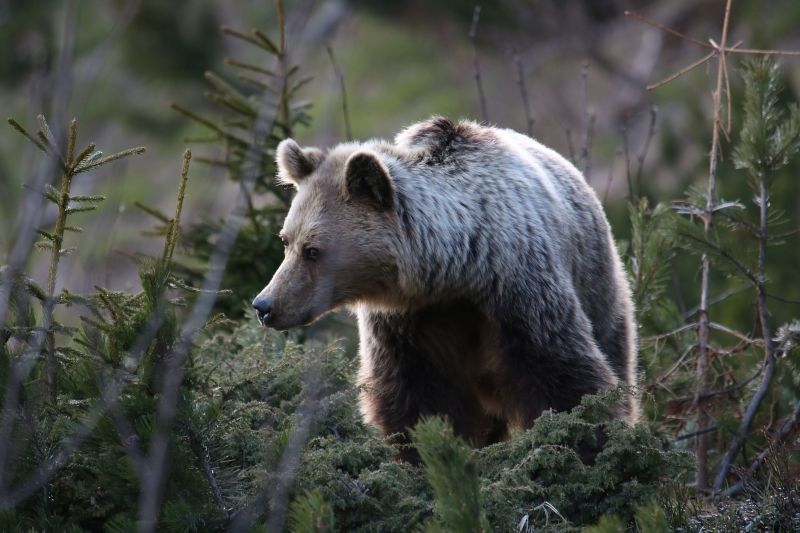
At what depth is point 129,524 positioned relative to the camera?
10.1 feet

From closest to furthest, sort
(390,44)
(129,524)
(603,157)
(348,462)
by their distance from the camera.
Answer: (129,524) < (348,462) < (603,157) < (390,44)

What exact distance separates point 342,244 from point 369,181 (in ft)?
0.96

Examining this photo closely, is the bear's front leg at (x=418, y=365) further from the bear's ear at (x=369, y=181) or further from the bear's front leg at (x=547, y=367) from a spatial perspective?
the bear's ear at (x=369, y=181)

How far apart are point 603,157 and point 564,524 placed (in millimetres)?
14211

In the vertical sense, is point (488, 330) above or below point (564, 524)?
above

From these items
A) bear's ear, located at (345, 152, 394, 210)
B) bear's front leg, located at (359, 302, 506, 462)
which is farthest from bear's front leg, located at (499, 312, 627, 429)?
bear's ear, located at (345, 152, 394, 210)

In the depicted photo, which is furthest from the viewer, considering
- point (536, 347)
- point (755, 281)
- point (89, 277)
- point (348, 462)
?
point (755, 281)

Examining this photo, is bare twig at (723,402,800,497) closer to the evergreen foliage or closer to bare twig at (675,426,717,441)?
bare twig at (675,426,717,441)

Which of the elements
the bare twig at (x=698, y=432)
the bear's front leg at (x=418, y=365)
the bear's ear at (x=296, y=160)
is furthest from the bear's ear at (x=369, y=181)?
the bare twig at (x=698, y=432)

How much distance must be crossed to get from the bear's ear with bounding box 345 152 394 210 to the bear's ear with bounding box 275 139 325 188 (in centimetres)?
30

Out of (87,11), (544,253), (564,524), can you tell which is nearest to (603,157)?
(87,11)

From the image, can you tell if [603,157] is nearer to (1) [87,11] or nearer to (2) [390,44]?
(2) [390,44]

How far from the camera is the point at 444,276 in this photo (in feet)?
14.5

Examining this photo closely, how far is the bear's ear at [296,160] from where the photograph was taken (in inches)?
184
